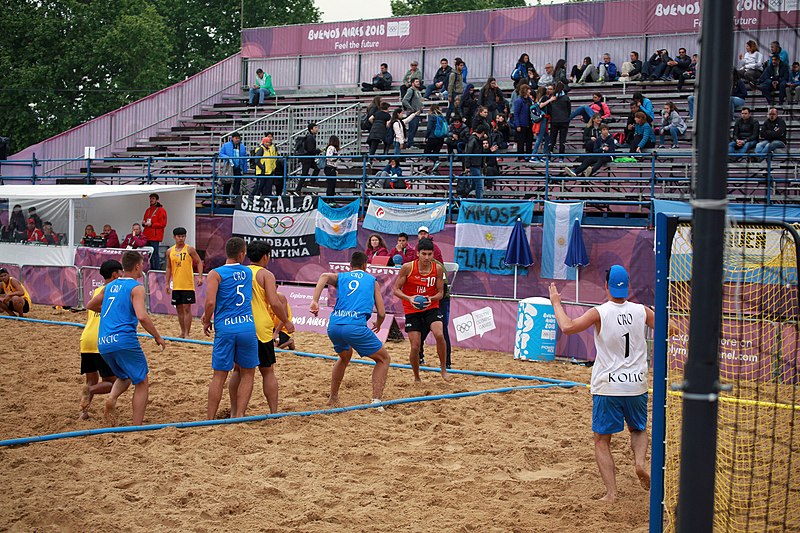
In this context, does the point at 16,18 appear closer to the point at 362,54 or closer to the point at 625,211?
the point at 362,54

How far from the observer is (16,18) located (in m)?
41.0

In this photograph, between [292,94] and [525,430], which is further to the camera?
[292,94]

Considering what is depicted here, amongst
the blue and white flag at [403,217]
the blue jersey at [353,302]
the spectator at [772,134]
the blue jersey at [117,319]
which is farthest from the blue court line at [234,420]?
the spectator at [772,134]

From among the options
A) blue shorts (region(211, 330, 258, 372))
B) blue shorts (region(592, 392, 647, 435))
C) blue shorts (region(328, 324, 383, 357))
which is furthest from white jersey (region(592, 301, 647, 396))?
blue shorts (region(211, 330, 258, 372))

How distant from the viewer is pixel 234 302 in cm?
902

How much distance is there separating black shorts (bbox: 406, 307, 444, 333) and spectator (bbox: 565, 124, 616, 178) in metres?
8.30

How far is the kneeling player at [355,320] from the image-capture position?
9.80 m

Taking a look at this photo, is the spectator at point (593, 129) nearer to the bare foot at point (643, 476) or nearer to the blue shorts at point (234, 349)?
the blue shorts at point (234, 349)

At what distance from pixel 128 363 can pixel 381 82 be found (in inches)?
811

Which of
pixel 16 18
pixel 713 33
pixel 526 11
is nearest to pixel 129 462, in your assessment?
pixel 713 33

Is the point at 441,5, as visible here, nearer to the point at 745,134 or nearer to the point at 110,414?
the point at 745,134

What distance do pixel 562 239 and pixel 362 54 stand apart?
14994mm

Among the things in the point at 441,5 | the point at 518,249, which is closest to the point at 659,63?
the point at 518,249

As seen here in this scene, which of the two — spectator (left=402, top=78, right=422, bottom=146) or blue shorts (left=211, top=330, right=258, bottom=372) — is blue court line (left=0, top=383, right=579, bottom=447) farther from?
spectator (left=402, top=78, right=422, bottom=146)
